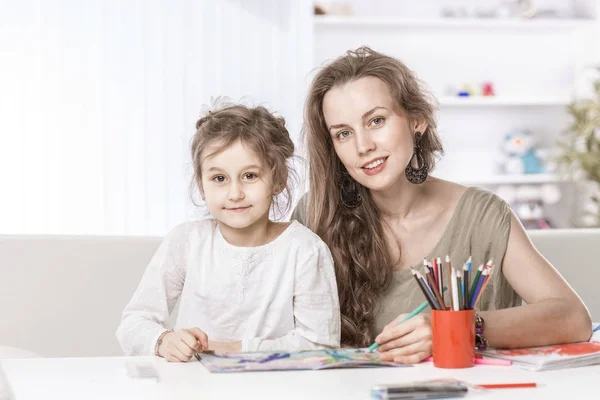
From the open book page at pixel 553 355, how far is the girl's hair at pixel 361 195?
419mm

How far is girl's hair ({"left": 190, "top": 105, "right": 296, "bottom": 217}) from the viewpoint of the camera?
167 centimetres

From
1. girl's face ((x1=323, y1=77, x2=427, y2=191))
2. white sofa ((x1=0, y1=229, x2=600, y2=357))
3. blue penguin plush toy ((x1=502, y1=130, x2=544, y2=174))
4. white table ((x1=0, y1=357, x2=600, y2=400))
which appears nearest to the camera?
white table ((x1=0, y1=357, x2=600, y2=400))

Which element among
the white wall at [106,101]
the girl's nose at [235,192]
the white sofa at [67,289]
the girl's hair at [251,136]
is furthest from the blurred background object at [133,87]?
the girl's nose at [235,192]

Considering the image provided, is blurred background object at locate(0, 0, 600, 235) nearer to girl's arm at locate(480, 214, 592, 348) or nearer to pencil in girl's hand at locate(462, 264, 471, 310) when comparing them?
girl's arm at locate(480, 214, 592, 348)

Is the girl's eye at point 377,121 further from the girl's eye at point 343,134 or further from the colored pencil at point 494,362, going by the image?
the colored pencil at point 494,362

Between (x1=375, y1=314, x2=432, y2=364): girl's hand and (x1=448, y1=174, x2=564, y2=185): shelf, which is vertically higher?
(x1=448, y1=174, x2=564, y2=185): shelf

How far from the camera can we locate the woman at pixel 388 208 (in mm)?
1814

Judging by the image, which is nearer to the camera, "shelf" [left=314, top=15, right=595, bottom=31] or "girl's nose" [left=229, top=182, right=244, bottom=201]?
"girl's nose" [left=229, top=182, right=244, bottom=201]

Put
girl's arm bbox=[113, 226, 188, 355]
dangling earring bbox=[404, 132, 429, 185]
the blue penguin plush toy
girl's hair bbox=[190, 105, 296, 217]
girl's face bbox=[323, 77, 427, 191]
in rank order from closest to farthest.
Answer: girl's arm bbox=[113, 226, 188, 355], girl's hair bbox=[190, 105, 296, 217], girl's face bbox=[323, 77, 427, 191], dangling earring bbox=[404, 132, 429, 185], the blue penguin plush toy

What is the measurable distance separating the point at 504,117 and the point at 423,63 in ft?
2.04

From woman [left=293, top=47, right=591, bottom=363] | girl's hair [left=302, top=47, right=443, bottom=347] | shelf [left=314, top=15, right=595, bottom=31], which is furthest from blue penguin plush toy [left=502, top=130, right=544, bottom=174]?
girl's hair [left=302, top=47, right=443, bottom=347]

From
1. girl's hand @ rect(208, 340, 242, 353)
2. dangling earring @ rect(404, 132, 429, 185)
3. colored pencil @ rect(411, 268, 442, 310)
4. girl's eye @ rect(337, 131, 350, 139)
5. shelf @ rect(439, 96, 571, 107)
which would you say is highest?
shelf @ rect(439, 96, 571, 107)

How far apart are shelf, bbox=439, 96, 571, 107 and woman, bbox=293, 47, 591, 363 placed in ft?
10.7

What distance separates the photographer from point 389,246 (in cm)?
197
